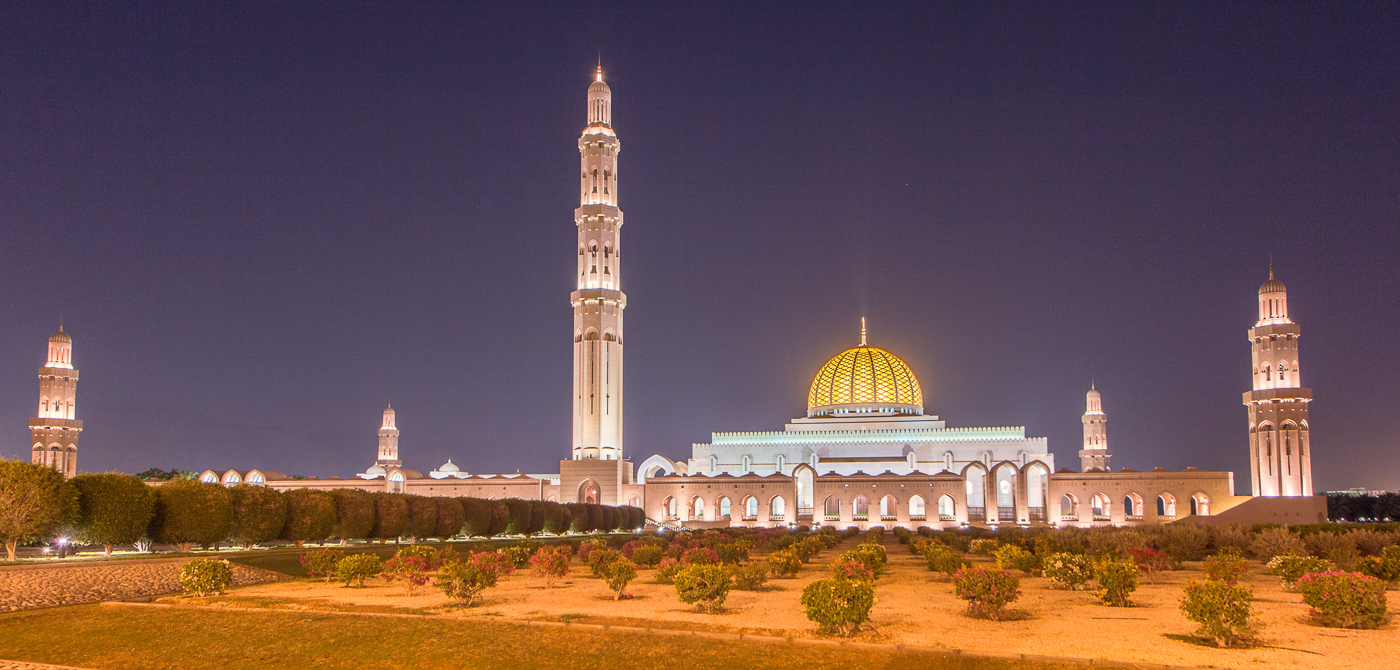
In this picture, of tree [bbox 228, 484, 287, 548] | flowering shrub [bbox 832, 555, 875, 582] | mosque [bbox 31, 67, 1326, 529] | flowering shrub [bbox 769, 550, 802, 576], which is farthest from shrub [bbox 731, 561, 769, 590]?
mosque [bbox 31, 67, 1326, 529]

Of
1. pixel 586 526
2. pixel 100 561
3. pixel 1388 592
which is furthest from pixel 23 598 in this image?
pixel 586 526

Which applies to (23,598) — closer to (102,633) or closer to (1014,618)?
(102,633)

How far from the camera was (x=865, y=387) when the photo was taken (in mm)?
53750

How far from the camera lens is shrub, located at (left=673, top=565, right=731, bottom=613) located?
11.5m

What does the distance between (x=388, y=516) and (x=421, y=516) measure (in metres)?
1.48

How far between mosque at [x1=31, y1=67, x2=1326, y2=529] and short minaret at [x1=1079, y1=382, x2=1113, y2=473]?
0.07m

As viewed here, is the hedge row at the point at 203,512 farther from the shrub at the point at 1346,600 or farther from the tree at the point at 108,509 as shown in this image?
the shrub at the point at 1346,600

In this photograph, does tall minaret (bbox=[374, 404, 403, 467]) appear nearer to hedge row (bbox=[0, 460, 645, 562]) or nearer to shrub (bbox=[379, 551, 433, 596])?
hedge row (bbox=[0, 460, 645, 562])

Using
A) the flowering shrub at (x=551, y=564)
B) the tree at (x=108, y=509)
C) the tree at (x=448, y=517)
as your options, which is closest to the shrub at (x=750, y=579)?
the flowering shrub at (x=551, y=564)

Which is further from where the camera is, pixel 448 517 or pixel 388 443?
pixel 388 443

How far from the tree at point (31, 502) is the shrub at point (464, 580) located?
8.93 metres

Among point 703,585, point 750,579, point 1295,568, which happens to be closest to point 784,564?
point 750,579

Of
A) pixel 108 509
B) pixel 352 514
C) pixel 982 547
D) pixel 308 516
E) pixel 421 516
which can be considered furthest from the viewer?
pixel 421 516

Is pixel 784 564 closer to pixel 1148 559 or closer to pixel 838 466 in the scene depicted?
pixel 1148 559
